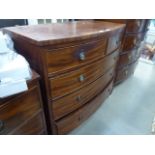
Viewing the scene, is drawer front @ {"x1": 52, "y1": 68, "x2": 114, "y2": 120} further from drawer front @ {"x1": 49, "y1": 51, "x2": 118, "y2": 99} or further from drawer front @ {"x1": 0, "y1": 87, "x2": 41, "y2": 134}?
drawer front @ {"x1": 0, "y1": 87, "x2": 41, "y2": 134}

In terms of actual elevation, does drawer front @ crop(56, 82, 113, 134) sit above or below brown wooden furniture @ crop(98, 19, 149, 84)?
below

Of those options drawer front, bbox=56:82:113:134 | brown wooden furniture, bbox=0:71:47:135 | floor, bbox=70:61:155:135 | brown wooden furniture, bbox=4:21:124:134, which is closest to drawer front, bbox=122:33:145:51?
brown wooden furniture, bbox=4:21:124:134

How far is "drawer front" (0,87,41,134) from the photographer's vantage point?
701mm

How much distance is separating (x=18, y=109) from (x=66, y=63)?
37 cm

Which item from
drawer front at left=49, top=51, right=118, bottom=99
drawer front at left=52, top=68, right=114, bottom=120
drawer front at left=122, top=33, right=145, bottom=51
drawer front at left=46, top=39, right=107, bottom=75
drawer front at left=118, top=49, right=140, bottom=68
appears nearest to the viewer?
drawer front at left=46, top=39, right=107, bottom=75

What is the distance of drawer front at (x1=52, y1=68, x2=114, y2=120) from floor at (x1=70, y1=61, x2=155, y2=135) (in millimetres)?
320

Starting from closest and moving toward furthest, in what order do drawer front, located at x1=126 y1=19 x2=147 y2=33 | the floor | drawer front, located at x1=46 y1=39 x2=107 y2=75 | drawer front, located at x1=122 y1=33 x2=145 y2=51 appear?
drawer front, located at x1=46 y1=39 x2=107 y2=75 → the floor → drawer front, located at x1=126 y1=19 x2=147 y2=33 → drawer front, located at x1=122 y1=33 x2=145 y2=51

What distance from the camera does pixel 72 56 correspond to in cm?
89

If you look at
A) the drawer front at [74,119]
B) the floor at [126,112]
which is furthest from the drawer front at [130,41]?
the drawer front at [74,119]

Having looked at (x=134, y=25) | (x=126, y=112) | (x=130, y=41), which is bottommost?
(x=126, y=112)

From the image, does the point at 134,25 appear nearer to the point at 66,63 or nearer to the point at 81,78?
the point at 81,78

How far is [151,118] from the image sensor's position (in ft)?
5.07

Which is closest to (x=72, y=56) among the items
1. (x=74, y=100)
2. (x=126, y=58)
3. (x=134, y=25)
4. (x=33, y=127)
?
(x=74, y=100)
